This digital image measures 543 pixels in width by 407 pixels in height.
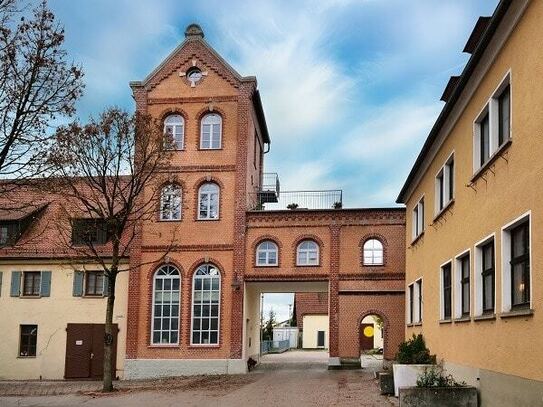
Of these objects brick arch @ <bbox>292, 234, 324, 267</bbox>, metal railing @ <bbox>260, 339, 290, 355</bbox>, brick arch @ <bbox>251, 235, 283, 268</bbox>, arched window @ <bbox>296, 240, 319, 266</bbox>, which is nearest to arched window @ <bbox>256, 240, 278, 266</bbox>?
brick arch @ <bbox>251, 235, 283, 268</bbox>

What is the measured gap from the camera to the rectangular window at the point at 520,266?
458 inches

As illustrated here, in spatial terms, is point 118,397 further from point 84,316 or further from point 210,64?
point 210,64

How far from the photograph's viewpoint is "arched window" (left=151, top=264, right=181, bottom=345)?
32.2 meters

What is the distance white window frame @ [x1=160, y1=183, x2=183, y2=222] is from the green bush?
12121mm

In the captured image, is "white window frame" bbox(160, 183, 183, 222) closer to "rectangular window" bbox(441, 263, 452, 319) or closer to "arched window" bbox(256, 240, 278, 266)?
"arched window" bbox(256, 240, 278, 266)

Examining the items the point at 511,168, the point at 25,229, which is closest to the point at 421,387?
the point at 511,168

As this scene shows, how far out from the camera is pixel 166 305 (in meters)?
32.5

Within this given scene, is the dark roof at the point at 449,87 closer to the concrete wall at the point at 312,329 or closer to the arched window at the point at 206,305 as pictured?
the arched window at the point at 206,305

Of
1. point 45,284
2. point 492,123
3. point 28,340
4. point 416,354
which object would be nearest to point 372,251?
point 416,354

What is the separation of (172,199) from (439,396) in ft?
62.9

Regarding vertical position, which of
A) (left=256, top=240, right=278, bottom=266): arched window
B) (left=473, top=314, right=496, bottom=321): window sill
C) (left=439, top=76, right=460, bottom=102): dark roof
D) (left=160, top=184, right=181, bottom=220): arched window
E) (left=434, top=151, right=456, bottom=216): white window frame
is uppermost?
(left=439, top=76, right=460, bottom=102): dark roof

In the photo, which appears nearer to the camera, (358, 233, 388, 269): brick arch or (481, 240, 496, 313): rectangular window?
(481, 240, 496, 313): rectangular window

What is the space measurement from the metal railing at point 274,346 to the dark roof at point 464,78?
30.2 m

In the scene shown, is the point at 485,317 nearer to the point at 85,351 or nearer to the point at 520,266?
the point at 520,266
